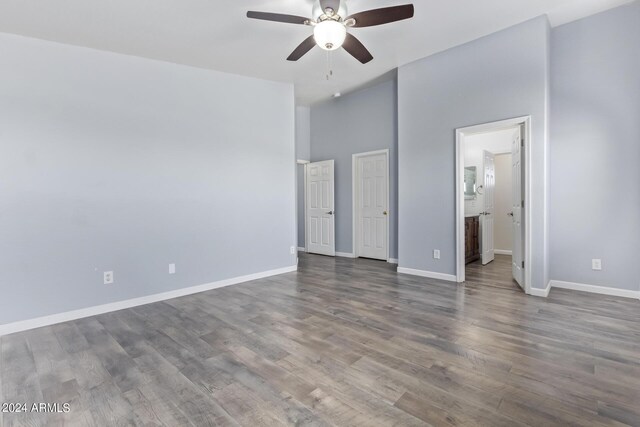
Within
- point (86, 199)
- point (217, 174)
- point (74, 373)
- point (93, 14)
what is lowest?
point (74, 373)

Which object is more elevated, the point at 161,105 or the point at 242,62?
the point at 242,62

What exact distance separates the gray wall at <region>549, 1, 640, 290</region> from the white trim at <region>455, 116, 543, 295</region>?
0.49 metres

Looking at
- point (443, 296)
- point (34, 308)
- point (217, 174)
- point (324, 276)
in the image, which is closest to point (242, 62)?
point (217, 174)

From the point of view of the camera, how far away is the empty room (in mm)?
1911

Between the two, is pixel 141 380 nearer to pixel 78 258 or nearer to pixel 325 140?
pixel 78 258

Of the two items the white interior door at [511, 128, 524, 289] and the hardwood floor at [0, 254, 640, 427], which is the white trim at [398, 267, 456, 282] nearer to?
the hardwood floor at [0, 254, 640, 427]

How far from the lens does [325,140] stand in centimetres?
670

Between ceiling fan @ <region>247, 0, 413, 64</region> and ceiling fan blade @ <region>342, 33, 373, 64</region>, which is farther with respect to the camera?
ceiling fan blade @ <region>342, 33, 373, 64</region>

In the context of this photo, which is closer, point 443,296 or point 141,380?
point 141,380

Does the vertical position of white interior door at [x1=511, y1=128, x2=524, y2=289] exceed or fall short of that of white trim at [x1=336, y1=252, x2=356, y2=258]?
it exceeds it

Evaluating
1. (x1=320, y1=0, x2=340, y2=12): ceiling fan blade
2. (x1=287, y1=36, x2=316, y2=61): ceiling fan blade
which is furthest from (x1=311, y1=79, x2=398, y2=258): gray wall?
(x1=320, y1=0, x2=340, y2=12): ceiling fan blade

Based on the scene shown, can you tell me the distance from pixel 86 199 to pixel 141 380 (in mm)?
2275

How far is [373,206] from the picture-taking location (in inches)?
235

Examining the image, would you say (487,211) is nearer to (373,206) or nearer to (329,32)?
(373,206)
